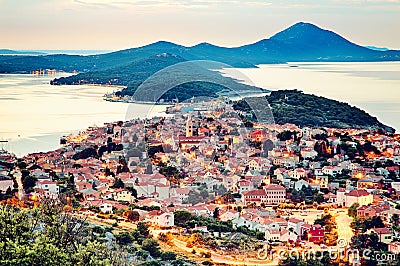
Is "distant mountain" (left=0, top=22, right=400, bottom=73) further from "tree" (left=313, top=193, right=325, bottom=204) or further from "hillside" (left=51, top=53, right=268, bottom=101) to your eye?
"tree" (left=313, top=193, right=325, bottom=204)

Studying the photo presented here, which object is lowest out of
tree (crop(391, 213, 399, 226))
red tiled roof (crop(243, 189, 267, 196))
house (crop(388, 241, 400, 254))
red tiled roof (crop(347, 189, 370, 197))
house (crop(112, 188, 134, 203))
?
house (crop(112, 188, 134, 203))

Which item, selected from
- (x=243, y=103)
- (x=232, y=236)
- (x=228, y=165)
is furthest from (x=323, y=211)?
(x=243, y=103)

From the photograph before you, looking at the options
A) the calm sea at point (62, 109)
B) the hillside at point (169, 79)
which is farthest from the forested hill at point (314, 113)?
the hillside at point (169, 79)

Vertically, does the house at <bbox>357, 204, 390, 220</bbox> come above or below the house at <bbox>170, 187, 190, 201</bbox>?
above

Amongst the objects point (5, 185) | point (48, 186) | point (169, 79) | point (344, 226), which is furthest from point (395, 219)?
point (169, 79)

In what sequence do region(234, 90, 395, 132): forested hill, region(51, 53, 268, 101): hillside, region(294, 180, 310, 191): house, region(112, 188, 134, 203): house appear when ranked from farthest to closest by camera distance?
region(51, 53, 268, 101): hillside → region(234, 90, 395, 132): forested hill → region(294, 180, 310, 191): house → region(112, 188, 134, 203): house

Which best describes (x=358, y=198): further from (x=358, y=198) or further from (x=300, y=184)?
(x=300, y=184)

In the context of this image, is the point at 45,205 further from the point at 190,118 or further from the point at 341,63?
the point at 341,63

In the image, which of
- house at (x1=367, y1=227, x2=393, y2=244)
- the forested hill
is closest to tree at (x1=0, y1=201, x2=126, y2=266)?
house at (x1=367, y1=227, x2=393, y2=244)
